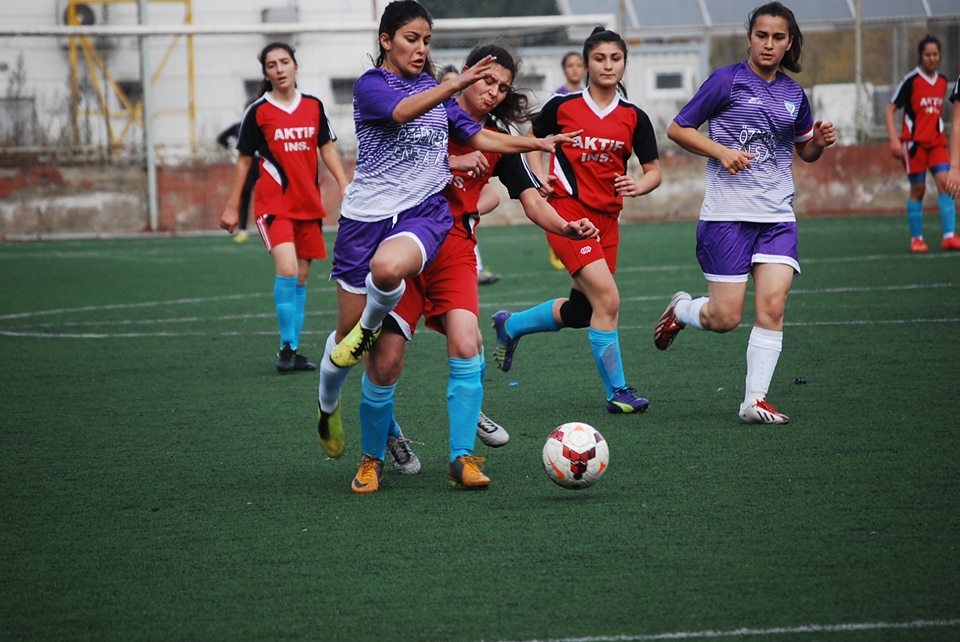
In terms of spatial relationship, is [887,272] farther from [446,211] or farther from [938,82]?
[446,211]

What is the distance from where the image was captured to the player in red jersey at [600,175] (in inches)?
290

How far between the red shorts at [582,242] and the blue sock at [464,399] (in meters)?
1.83

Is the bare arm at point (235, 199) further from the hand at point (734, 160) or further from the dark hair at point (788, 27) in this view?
the dark hair at point (788, 27)

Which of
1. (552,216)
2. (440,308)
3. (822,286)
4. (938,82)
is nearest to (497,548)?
(440,308)

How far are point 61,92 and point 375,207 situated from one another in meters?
18.1

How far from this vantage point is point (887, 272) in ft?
44.2

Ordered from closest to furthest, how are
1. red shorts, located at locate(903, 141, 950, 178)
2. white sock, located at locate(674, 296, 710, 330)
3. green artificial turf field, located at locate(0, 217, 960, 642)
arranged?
green artificial turf field, located at locate(0, 217, 960, 642) < white sock, located at locate(674, 296, 710, 330) < red shorts, located at locate(903, 141, 950, 178)

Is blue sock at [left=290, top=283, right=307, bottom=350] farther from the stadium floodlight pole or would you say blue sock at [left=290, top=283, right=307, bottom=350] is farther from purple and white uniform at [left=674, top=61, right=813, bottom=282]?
the stadium floodlight pole

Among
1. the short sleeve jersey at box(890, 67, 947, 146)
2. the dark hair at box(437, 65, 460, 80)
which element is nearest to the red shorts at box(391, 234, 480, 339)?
the dark hair at box(437, 65, 460, 80)

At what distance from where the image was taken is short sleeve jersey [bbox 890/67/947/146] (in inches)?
606

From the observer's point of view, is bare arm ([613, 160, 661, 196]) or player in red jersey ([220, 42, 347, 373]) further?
player in red jersey ([220, 42, 347, 373])

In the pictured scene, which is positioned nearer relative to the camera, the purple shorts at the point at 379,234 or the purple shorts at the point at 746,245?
the purple shorts at the point at 379,234

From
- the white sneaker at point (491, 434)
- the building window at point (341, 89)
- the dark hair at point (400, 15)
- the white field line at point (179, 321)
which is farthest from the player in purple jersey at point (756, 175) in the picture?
the building window at point (341, 89)

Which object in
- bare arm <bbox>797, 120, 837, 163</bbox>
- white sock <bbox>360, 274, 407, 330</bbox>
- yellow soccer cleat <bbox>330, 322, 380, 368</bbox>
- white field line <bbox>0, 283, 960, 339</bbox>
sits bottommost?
white field line <bbox>0, 283, 960, 339</bbox>
